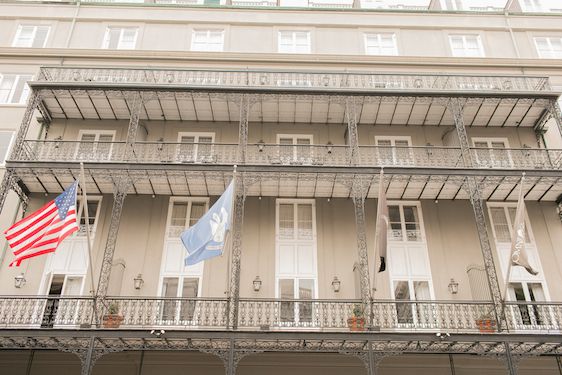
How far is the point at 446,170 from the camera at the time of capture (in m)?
16.0

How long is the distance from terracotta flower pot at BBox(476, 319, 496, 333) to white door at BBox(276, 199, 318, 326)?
17.0ft

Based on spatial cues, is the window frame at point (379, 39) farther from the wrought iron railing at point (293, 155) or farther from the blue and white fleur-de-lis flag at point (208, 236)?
the blue and white fleur-de-lis flag at point (208, 236)

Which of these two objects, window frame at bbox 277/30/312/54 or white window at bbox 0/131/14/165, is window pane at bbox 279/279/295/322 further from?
white window at bbox 0/131/14/165

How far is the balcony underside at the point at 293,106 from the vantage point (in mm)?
17484

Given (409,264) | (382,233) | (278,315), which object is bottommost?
(278,315)

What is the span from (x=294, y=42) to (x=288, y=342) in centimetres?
1425

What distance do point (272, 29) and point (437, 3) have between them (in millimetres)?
8903

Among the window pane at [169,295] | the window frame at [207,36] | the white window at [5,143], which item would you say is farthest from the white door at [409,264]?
the white window at [5,143]

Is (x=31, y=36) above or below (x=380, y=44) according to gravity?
below

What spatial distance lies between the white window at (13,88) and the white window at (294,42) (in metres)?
11.3

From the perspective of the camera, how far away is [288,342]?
13930 millimetres

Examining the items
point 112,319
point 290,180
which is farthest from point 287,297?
point 112,319

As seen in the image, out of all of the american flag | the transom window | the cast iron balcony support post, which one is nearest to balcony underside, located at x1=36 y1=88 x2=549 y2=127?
the cast iron balcony support post

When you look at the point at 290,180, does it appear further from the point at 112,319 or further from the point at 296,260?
the point at 112,319
